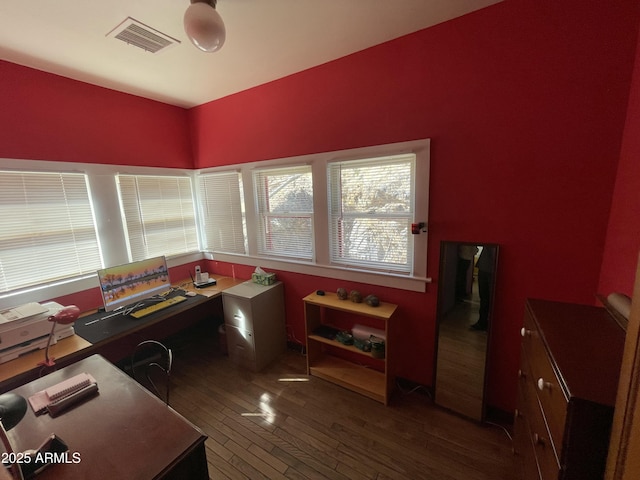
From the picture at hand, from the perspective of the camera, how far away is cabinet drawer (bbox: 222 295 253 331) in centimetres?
244

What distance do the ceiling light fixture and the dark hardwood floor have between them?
99.7 inches

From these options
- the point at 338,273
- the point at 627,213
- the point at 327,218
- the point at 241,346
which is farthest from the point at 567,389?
the point at 241,346

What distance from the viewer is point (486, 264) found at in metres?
1.78

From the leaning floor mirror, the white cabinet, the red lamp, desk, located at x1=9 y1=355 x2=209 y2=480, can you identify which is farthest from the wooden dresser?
the red lamp

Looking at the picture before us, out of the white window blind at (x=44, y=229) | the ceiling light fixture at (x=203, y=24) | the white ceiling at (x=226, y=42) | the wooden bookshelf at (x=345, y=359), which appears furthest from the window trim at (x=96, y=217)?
the wooden bookshelf at (x=345, y=359)

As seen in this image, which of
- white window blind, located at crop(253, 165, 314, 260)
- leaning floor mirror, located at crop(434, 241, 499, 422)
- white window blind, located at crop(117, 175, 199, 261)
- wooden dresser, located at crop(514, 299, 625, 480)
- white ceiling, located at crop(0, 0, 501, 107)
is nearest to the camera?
wooden dresser, located at crop(514, 299, 625, 480)

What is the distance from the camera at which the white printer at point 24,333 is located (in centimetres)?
162

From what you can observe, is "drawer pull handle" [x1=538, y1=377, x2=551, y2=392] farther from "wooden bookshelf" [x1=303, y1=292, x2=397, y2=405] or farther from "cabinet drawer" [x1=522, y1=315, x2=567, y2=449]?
"wooden bookshelf" [x1=303, y1=292, x2=397, y2=405]

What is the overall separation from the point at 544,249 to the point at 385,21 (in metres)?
1.81

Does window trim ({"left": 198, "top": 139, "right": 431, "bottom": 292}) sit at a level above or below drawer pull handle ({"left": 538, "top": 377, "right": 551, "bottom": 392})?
above

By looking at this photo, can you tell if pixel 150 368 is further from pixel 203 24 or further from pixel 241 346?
pixel 203 24

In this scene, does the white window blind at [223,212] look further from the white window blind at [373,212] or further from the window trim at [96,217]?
the white window blind at [373,212]

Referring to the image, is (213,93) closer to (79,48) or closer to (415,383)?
(79,48)

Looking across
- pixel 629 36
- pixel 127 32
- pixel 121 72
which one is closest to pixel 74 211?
pixel 121 72
